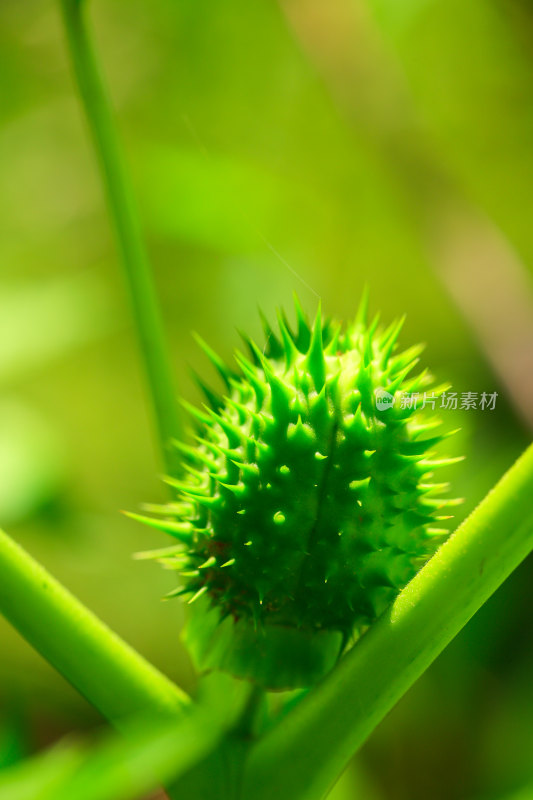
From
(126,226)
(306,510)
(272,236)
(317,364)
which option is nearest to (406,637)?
(306,510)

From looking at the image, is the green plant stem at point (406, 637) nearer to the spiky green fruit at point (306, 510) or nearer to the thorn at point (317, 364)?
the spiky green fruit at point (306, 510)

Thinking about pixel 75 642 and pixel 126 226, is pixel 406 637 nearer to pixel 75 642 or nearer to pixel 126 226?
pixel 75 642

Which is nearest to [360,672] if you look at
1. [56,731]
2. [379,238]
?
[56,731]

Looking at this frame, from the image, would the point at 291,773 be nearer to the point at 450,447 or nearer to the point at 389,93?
the point at 450,447

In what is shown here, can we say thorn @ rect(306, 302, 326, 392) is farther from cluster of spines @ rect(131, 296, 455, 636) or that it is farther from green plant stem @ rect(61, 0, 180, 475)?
green plant stem @ rect(61, 0, 180, 475)

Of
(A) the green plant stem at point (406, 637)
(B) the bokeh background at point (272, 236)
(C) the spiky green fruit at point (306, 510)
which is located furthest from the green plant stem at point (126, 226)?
(B) the bokeh background at point (272, 236)

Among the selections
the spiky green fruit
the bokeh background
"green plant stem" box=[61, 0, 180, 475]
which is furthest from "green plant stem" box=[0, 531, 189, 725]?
the bokeh background
